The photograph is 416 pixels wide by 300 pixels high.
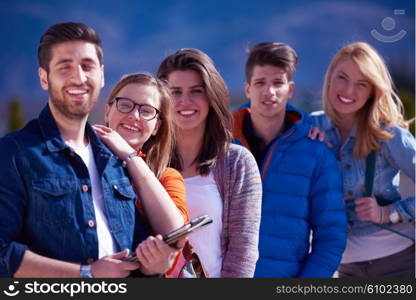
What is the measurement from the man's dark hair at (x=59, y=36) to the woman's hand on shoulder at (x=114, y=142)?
310mm

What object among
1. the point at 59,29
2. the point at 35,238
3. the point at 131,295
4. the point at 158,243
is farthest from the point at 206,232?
the point at 59,29

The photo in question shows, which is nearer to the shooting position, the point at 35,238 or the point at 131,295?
the point at 35,238

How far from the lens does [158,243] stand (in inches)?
68.5

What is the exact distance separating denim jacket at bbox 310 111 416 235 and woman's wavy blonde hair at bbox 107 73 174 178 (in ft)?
4.38

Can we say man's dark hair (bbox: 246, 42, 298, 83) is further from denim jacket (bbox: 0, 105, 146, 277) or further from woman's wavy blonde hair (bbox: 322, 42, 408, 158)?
denim jacket (bbox: 0, 105, 146, 277)

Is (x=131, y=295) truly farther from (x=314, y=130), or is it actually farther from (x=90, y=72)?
(x=314, y=130)

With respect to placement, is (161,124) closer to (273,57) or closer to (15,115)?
(273,57)

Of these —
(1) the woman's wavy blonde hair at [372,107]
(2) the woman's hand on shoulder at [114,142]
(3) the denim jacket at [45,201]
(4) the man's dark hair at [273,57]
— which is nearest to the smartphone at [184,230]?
(3) the denim jacket at [45,201]

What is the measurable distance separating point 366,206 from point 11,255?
81.5 inches

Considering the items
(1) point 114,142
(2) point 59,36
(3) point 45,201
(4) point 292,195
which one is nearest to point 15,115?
(4) point 292,195

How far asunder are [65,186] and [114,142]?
32 centimetres

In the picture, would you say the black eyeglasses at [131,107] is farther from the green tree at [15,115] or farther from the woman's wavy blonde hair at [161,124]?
the green tree at [15,115]

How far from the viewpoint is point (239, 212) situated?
238 centimetres

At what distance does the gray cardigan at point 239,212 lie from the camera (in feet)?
Result: 7.73
